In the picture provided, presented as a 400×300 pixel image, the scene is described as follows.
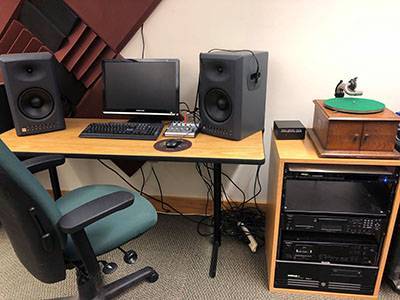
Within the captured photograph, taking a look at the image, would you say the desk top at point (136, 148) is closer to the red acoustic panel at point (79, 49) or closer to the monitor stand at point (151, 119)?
the monitor stand at point (151, 119)

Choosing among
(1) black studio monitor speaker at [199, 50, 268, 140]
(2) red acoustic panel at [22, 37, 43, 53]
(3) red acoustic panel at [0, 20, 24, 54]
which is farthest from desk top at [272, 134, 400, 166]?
(3) red acoustic panel at [0, 20, 24, 54]

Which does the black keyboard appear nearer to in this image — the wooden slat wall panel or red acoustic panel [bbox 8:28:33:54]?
the wooden slat wall panel

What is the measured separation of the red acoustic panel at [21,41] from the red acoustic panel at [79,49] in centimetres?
26

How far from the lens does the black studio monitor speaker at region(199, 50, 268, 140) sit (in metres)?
1.47

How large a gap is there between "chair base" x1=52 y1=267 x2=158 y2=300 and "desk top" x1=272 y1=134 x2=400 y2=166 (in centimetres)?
87

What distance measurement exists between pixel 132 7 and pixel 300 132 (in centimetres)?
115

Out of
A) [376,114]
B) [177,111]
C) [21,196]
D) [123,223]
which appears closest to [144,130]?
[177,111]

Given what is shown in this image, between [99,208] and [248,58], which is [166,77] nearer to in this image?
[248,58]

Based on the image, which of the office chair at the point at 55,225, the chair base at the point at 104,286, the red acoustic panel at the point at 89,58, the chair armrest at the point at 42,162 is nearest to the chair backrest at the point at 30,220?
the office chair at the point at 55,225

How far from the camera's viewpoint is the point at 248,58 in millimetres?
1481

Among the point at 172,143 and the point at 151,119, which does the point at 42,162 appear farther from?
the point at 151,119

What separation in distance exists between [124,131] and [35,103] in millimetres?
492

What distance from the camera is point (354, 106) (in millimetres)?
1432

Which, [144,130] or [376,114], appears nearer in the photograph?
[376,114]
